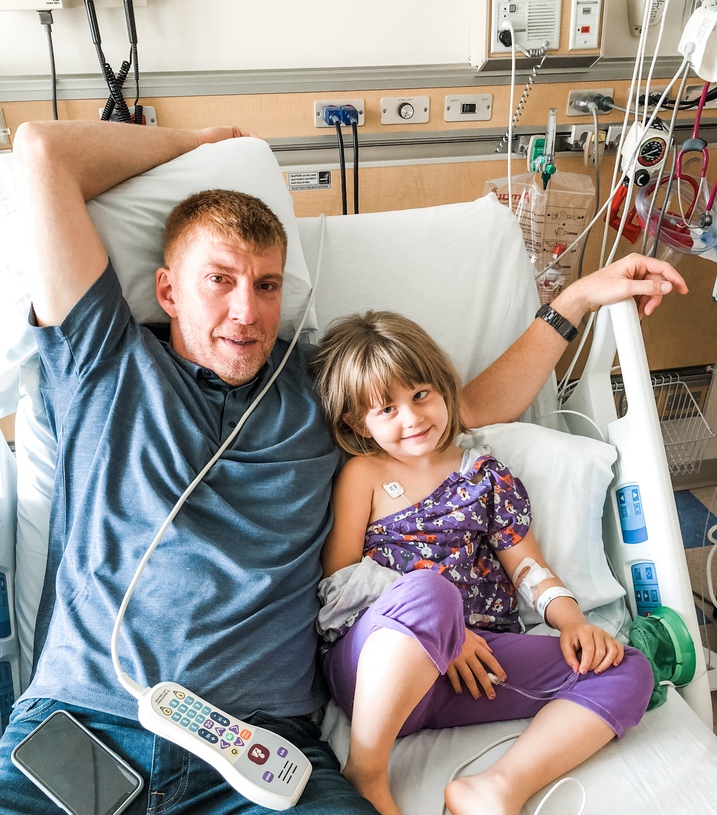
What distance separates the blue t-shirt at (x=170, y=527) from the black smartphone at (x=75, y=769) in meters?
0.05

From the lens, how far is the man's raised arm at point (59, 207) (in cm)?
113

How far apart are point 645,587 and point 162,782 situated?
925 millimetres

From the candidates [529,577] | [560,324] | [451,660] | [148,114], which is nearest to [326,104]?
[148,114]

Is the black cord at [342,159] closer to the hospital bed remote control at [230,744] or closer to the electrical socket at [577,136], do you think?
the electrical socket at [577,136]

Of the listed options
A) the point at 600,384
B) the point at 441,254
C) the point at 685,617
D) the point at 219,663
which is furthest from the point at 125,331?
the point at 685,617

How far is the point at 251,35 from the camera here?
1.90 meters

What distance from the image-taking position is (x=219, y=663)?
1021 millimetres

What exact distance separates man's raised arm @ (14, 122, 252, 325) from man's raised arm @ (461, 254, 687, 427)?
0.82 m

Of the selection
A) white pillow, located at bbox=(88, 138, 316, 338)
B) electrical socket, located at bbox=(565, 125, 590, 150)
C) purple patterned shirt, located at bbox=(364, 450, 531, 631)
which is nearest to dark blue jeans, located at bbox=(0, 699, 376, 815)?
purple patterned shirt, located at bbox=(364, 450, 531, 631)

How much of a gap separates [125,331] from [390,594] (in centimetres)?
68

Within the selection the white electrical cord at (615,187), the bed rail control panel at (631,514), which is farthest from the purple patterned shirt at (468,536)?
the white electrical cord at (615,187)

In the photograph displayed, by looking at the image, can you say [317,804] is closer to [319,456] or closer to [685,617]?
[319,456]

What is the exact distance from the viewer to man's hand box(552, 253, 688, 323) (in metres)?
1.37

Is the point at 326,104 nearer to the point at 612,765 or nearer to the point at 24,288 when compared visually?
the point at 24,288
